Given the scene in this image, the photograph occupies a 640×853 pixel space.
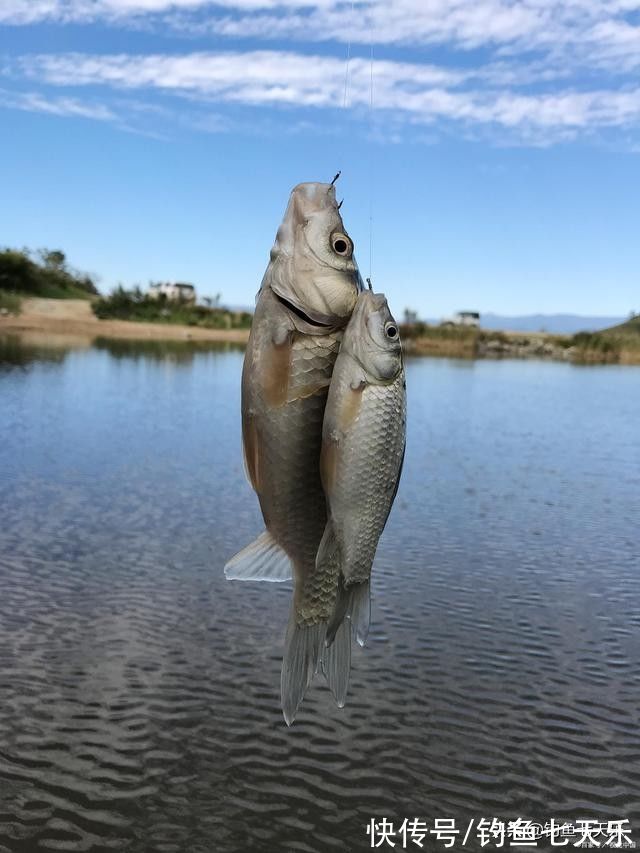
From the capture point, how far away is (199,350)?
63656 millimetres

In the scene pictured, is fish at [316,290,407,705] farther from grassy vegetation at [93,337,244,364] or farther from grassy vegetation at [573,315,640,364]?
grassy vegetation at [573,315,640,364]

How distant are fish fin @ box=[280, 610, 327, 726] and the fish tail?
2.2 inches

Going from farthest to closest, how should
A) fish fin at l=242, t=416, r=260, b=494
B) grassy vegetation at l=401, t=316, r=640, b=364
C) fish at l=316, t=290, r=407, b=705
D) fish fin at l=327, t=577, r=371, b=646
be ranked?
1. grassy vegetation at l=401, t=316, r=640, b=364
2. fish fin at l=327, t=577, r=371, b=646
3. fish fin at l=242, t=416, r=260, b=494
4. fish at l=316, t=290, r=407, b=705

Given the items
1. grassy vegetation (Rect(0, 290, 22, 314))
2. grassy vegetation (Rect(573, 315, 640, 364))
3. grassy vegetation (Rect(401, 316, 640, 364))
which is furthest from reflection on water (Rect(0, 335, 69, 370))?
grassy vegetation (Rect(573, 315, 640, 364))

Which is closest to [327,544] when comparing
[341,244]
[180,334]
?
[341,244]

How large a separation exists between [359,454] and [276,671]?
6.37 meters

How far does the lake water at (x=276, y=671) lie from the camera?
21.6 feet

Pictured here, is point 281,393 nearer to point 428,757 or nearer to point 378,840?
point 378,840

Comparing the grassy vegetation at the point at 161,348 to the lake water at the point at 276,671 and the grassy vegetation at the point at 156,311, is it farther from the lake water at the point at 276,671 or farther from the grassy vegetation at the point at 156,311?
the lake water at the point at 276,671

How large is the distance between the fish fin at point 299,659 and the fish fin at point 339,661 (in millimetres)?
60

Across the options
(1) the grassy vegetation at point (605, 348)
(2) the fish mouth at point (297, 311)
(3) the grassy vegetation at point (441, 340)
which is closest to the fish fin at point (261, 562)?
(2) the fish mouth at point (297, 311)

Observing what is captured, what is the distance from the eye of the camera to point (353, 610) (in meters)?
3.03

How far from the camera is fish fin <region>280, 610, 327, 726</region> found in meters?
3.05

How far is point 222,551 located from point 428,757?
19.2 ft
